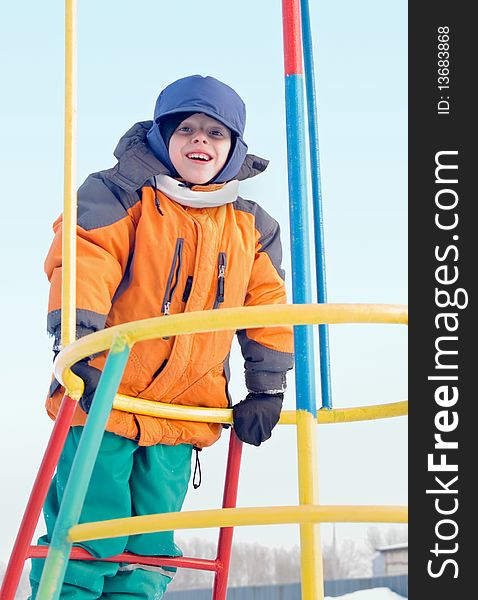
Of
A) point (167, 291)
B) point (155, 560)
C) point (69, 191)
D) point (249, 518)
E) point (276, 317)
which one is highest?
point (167, 291)

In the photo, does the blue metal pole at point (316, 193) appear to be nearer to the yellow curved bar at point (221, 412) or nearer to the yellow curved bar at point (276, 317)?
the yellow curved bar at point (221, 412)

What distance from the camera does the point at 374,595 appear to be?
4246mm

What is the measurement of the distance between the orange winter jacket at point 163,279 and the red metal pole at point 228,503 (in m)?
0.05

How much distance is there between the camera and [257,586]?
175 inches

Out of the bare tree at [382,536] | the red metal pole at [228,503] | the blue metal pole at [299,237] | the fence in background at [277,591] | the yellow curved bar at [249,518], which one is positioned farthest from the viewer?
the bare tree at [382,536]

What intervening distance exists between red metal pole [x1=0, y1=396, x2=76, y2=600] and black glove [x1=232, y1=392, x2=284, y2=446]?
0.32m

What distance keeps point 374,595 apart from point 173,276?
314 cm

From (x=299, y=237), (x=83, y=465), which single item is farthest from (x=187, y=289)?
(x=83, y=465)

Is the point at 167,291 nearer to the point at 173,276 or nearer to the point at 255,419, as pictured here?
the point at 173,276

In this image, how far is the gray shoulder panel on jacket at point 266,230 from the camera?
1.59 metres

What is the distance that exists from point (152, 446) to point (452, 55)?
2.86ft

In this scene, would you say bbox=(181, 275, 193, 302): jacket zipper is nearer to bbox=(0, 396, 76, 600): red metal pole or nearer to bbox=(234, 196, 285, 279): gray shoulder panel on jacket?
bbox=(234, 196, 285, 279): gray shoulder panel on jacket

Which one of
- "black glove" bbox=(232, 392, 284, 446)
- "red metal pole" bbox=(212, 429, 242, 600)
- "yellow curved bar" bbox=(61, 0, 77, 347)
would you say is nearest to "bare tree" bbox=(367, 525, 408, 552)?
"red metal pole" bbox=(212, 429, 242, 600)

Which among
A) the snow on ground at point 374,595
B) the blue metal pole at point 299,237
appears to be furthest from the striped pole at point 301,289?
the snow on ground at point 374,595
